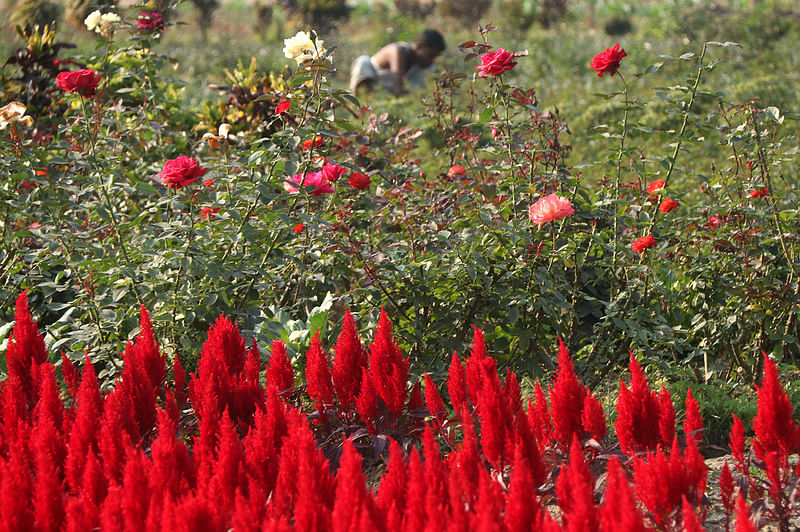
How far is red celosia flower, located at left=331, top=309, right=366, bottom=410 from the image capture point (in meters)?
2.73

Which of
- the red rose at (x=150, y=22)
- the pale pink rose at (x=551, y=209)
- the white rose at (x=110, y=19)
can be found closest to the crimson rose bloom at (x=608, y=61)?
the pale pink rose at (x=551, y=209)

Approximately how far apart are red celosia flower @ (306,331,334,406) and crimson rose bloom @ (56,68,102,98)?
1805 millimetres

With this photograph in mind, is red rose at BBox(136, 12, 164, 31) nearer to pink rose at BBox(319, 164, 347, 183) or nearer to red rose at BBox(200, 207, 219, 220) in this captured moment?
red rose at BBox(200, 207, 219, 220)

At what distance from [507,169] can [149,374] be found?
1703 millimetres

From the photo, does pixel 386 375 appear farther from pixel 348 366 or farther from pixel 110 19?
pixel 110 19

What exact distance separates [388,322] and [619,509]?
1193 mm

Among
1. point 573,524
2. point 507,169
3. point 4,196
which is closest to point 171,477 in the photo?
point 573,524

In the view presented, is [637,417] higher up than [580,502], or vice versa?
[637,417]

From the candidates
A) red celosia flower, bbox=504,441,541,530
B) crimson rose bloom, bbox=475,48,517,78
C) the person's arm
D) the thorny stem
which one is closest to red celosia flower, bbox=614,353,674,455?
red celosia flower, bbox=504,441,541,530

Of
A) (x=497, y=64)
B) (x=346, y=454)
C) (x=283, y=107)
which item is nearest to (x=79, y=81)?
(x=283, y=107)

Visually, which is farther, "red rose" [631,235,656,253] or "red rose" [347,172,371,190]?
"red rose" [347,172,371,190]

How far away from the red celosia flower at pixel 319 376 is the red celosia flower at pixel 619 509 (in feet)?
3.98

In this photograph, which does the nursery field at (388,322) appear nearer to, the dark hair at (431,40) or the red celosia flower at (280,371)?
the red celosia flower at (280,371)

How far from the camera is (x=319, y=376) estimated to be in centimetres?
274
